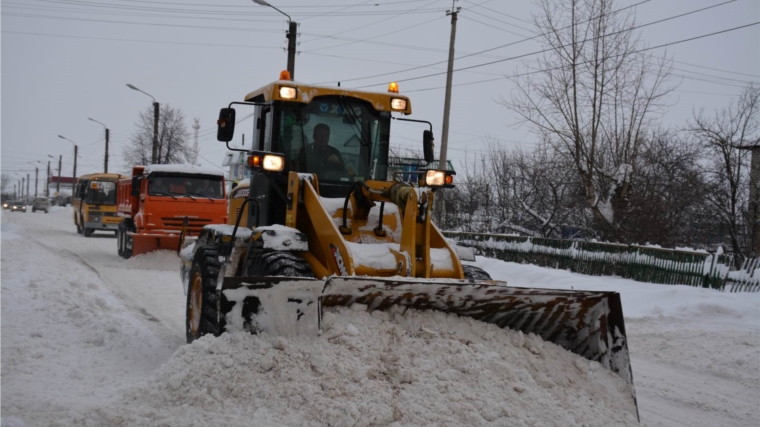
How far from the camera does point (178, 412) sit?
4090 millimetres

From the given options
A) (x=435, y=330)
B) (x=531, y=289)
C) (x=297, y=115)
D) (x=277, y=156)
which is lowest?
(x=435, y=330)

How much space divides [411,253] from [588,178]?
53.1ft

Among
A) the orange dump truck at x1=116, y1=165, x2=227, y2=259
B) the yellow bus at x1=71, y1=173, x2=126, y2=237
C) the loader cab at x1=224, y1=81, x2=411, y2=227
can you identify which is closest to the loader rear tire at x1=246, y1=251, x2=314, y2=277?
the loader cab at x1=224, y1=81, x2=411, y2=227

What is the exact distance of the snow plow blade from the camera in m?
4.64

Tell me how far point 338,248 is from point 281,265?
47 centimetres

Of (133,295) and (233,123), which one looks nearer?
(233,123)

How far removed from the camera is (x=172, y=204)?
50.6ft

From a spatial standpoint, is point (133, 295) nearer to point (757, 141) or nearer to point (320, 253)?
point (320, 253)

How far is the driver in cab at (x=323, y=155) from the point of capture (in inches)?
256

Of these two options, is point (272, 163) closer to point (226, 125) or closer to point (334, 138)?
point (226, 125)

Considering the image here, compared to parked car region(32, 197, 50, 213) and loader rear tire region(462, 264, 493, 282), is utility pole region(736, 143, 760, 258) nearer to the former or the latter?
loader rear tire region(462, 264, 493, 282)

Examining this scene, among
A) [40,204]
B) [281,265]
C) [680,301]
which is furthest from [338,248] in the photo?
[40,204]

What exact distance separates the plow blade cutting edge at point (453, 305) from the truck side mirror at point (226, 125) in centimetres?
202

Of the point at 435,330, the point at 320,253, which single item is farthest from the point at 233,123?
the point at 435,330
